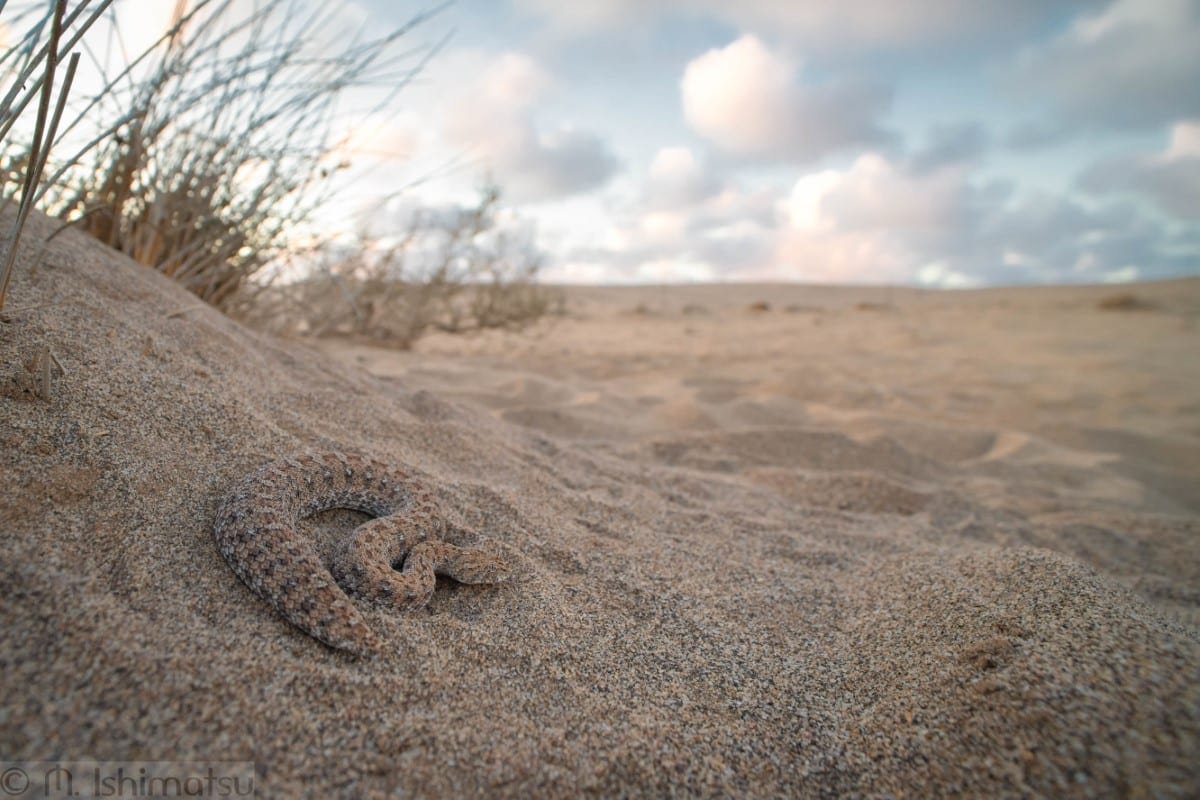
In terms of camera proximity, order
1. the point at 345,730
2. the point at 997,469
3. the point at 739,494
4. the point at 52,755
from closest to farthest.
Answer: the point at 52,755 → the point at 345,730 → the point at 739,494 → the point at 997,469

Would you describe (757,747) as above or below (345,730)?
below

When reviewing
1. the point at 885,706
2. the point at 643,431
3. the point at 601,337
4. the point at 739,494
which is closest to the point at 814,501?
the point at 739,494

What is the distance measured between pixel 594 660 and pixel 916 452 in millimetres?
3624

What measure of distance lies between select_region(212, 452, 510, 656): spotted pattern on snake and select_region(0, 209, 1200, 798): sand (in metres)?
0.05

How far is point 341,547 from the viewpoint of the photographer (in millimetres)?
1837

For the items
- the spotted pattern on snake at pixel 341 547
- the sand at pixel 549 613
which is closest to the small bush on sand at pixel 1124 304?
the sand at pixel 549 613

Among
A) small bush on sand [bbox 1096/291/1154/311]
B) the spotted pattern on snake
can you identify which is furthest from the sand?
small bush on sand [bbox 1096/291/1154/311]

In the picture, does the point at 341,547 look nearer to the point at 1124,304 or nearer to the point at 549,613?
the point at 549,613

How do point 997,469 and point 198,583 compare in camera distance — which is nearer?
point 198,583

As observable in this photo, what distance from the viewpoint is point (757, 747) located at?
1463mm

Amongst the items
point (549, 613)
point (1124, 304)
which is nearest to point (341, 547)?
point (549, 613)

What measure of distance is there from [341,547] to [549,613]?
58cm

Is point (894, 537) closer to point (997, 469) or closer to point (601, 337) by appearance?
point (997, 469)

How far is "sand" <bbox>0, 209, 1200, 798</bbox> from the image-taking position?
1.23 meters
